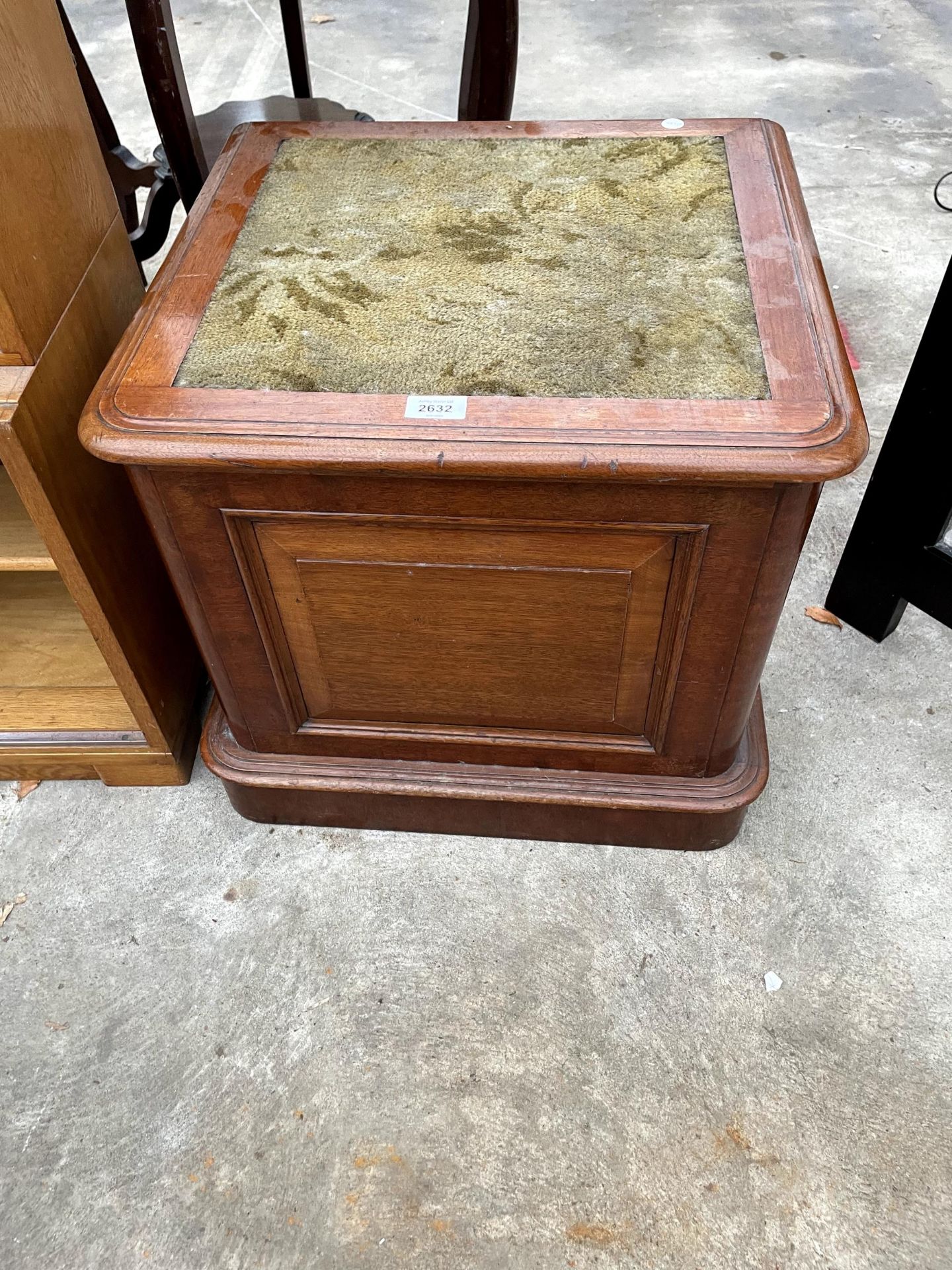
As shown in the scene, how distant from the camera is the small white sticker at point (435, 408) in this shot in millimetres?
927

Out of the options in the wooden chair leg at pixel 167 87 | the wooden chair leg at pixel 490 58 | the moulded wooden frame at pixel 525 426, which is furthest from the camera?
the wooden chair leg at pixel 490 58

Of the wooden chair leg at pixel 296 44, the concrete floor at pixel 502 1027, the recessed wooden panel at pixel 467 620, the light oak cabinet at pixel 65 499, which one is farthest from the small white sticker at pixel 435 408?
the wooden chair leg at pixel 296 44

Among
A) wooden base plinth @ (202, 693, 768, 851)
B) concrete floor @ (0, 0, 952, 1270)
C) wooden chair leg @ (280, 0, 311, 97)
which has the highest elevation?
wooden chair leg @ (280, 0, 311, 97)

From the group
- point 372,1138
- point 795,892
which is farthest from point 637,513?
point 372,1138

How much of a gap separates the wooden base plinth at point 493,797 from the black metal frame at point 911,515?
0.43m

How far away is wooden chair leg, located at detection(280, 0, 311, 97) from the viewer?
2125 mm

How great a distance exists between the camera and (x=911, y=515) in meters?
1.52

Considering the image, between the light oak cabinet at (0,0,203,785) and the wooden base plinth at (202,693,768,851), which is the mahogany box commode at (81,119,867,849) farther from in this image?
the light oak cabinet at (0,0,203,785)

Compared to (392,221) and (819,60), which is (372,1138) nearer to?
(392,221)

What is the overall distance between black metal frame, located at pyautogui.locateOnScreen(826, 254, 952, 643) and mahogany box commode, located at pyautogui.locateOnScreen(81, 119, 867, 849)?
1.28ft

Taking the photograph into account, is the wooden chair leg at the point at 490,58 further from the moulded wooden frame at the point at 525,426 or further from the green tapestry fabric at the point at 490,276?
the moulded wooden frame at the point at 525,426

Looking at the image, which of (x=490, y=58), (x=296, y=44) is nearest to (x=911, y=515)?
(x=490, y=58)

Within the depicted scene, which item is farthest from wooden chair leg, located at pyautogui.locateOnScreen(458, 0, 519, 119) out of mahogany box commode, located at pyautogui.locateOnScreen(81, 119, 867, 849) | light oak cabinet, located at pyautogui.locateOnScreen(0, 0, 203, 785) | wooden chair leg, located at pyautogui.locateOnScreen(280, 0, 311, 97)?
light oak cabinet, located at pyautogui.locateOnScreen(0, 0, 203, 785)

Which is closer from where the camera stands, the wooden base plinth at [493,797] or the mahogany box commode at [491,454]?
the mahogany box commode at [491,454]
